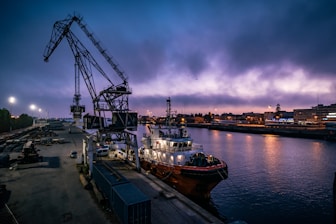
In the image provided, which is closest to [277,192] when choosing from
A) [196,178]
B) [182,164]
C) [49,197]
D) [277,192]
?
[277,192]

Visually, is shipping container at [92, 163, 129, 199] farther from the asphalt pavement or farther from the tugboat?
the tugboat

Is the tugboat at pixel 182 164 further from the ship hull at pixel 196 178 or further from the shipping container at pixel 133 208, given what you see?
the shipping container at pixel 133 208

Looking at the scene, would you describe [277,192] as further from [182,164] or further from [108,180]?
[108,180]

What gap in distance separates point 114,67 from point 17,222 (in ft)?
83.5

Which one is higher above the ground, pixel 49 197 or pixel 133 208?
pixel 133 208

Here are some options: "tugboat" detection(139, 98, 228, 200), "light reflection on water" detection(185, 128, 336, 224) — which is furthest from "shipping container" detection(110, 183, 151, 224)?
"light reflection on water" detection(185, 128, 336, 224)

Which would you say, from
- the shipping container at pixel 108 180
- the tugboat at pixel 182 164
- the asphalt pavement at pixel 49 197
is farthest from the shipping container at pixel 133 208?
the tugboat at pixel 182 164

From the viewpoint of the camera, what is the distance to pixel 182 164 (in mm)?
27125

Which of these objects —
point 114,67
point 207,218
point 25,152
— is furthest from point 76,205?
point 114,67

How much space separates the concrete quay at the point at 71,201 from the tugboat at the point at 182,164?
6.07 m

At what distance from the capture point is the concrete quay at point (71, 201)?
41.3 ft

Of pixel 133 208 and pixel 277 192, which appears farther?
pixel 277 192

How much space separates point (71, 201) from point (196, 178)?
14.7m

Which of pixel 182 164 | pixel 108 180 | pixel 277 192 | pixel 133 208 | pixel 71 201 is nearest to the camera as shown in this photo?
pixel 133 208
